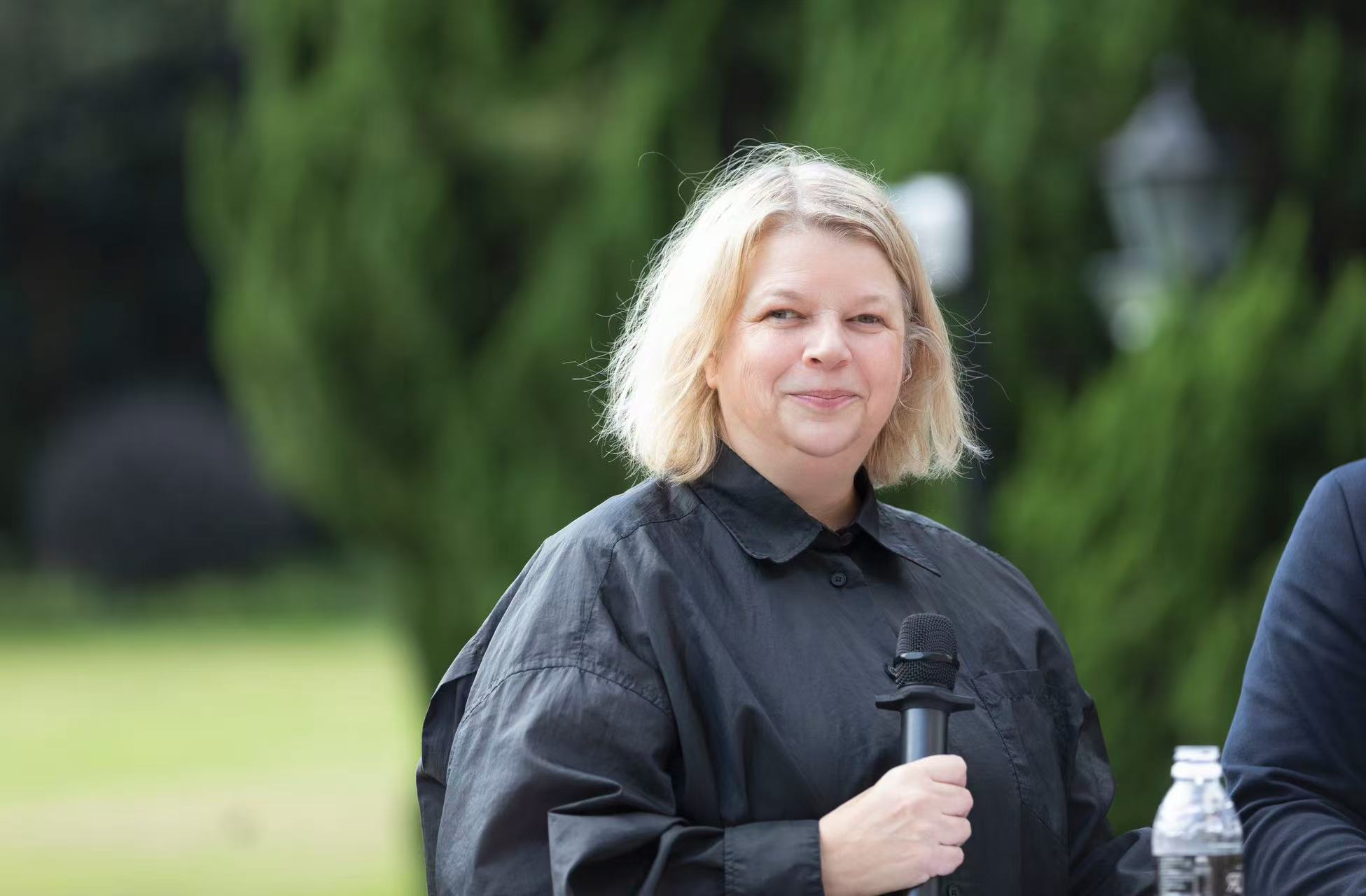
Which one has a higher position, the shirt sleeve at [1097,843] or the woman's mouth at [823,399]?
the woman's mouth at [823,399]

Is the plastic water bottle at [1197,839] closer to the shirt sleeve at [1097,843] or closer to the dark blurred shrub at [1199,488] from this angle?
the shirt sleeve at [1097,843]

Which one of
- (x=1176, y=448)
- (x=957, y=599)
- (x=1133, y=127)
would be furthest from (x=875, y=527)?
(x=1133, y=127)

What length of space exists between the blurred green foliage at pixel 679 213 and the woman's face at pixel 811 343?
3.43 meters

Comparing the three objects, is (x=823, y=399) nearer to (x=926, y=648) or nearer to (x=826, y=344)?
(x=826, y=344)

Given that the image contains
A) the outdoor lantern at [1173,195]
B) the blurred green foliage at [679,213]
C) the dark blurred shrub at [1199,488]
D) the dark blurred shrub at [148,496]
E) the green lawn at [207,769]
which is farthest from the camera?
the dark blurred shrub at [148,496]

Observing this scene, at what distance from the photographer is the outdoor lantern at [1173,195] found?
22.2ft

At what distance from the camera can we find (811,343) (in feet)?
7.53

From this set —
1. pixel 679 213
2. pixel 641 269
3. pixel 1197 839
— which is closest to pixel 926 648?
pixel 1197 839

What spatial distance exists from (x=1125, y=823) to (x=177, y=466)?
2927 cm

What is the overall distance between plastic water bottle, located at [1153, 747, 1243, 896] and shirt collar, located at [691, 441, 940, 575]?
0.47 meters

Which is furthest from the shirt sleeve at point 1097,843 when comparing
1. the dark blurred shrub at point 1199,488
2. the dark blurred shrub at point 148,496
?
the dark blurred shrub at point 148,496

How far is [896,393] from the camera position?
2.42m

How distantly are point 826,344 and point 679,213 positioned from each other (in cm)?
695

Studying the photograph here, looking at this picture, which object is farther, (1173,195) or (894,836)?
(1173,195)
